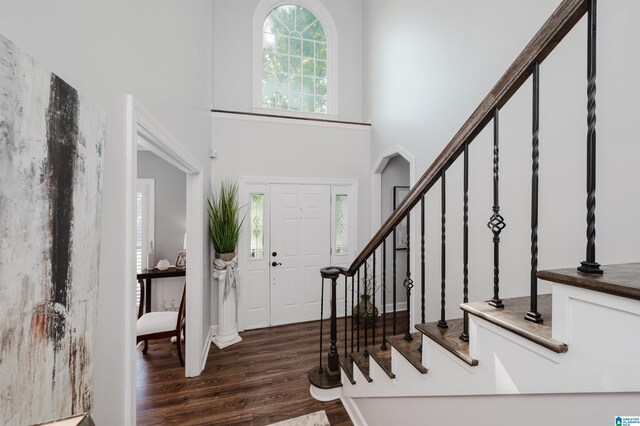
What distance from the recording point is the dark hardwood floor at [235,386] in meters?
2.23

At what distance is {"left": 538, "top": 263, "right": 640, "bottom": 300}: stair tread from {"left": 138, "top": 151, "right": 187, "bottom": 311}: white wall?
4.46m

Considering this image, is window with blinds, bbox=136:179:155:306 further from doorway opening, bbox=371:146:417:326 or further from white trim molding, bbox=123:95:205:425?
doorway opening, bbox=371:146:417:326

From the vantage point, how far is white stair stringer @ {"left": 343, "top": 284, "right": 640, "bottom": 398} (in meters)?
0.54

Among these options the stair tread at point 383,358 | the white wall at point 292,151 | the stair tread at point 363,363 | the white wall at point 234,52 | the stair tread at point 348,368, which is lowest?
the stair tread at point 348,368

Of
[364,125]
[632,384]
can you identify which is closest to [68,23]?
[632,384]

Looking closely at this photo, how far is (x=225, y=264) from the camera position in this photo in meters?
3.38

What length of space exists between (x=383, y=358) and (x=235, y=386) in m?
1.67

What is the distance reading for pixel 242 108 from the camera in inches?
165

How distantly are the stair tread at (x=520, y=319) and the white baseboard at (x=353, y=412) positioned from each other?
5.34 ft

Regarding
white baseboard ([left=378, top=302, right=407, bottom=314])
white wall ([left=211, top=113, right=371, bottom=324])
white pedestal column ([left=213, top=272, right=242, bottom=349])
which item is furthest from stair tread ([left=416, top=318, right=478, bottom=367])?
white baseboard ([left=378, top=302, right=407, bottom=314])

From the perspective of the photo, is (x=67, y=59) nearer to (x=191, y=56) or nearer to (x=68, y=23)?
(x=68, y=23)

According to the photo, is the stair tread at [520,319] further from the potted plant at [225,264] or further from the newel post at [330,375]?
the potted plant at [225,264]

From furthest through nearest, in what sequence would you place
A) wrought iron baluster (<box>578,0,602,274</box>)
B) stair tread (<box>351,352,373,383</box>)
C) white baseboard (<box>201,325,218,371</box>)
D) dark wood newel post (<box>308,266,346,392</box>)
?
white baseboard (<box>201,325,218,371</box>) < dark wood newel post (<box>308,266,346,392</box>) < stair tread (<box>351,352,373,383</box>) < wrought iron baluster (<box>578,0,602,274</box>)

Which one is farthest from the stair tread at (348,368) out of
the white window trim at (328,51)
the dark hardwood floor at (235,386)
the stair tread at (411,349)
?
the white window trim at (328,51)
